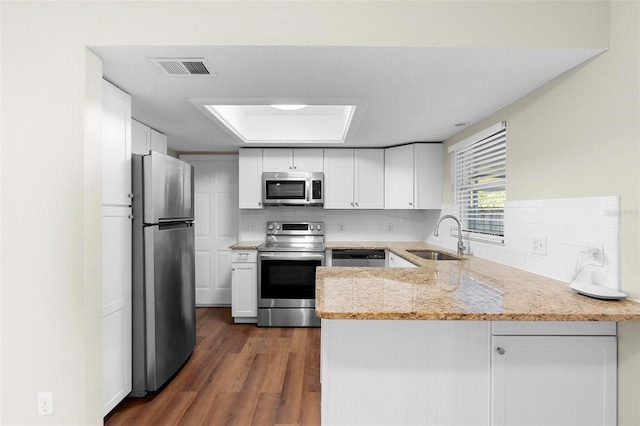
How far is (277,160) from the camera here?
149 inches

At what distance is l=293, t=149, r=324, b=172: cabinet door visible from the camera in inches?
149

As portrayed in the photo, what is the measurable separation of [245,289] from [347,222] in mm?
1539

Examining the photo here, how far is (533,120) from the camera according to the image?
199 cm

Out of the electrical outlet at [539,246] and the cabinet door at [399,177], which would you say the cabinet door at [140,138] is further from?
the electrical outlet at [539,246]

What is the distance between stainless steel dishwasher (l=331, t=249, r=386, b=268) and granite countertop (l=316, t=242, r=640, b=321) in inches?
60.2

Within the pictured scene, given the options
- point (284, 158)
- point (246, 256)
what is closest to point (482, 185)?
point (284, 158)

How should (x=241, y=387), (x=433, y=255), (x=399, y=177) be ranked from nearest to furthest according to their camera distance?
(x=241, y=387), (x=433, y=255), (x=399, y=177)

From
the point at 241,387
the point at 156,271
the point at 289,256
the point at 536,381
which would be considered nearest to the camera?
the point at 536,381

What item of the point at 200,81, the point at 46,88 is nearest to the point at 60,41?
the point at 46,88

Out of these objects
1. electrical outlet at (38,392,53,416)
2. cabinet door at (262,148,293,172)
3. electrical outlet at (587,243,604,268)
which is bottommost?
electrical outlet at (38,392,53,416)

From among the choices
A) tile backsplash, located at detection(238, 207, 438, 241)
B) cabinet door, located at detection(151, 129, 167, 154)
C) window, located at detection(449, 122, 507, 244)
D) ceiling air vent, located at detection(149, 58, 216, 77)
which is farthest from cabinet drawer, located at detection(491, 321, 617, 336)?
cabinet door, located at detection(151, 129, 167, 154)

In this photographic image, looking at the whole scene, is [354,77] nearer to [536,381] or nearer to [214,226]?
[536,381]

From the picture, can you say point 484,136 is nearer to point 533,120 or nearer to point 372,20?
point 533,120

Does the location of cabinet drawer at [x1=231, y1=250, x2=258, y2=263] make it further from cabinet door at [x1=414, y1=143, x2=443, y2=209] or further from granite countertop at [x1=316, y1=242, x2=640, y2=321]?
cabinet door at [x1=414, y1=143, x2=443, y2=209]
